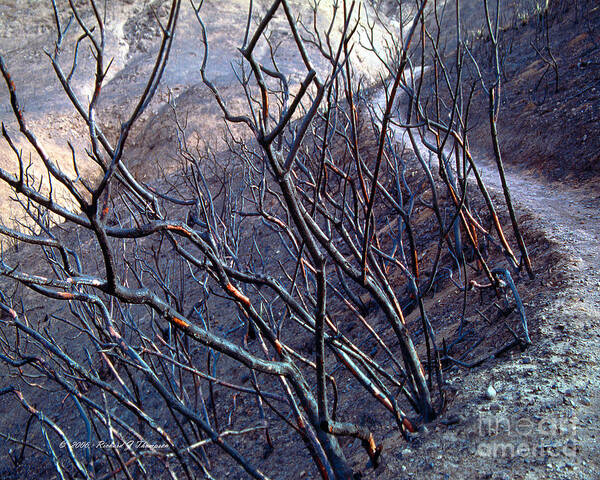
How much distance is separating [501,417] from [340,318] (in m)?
3.39

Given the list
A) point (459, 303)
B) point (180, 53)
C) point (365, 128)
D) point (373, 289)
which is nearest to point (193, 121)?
A: point (180, 53)

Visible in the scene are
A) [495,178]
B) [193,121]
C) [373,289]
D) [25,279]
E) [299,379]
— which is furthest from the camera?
[193,121]

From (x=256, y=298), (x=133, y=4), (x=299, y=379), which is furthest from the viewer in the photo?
(x=133, y=4)

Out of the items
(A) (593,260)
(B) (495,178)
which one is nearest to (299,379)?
(A) (593,260)

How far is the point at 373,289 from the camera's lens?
200cm

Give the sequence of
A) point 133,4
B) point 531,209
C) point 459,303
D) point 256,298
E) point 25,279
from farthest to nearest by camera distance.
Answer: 1. point 133,4
2. point 256,298
3. point 531,209
4. point 459,303
5. point 25,279

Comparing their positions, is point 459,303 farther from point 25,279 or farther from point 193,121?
point 193,121

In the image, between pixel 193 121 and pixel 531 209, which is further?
pixel 193 121

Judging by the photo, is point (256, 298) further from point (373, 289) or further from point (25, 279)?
point (25, 279)

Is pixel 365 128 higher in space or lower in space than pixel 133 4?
lower

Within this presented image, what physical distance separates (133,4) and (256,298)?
2606 cm

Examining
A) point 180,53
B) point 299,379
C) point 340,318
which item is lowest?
point 340,318

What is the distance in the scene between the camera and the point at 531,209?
5191 millimetres

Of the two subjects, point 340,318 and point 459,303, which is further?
point 340,318
